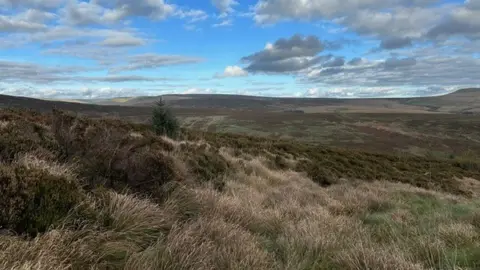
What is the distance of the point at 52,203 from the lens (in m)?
3.90

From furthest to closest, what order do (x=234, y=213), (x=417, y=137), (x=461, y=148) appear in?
(x=417, y=137)
(x=461, y=148)
(x=234, y=213)

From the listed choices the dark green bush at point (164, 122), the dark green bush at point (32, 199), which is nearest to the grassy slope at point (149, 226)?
the dark green bush at point (32, 199)

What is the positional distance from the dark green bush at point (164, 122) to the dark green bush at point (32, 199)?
1641cm

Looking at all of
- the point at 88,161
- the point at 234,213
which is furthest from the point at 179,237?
the point at 88,161

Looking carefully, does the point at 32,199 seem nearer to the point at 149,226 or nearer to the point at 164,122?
the point at 149,226

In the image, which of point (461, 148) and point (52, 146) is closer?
point (52, 146)

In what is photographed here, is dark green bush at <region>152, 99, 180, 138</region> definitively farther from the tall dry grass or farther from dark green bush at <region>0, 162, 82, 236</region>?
dark green bush at <region>0, 162, 82, 236</region>

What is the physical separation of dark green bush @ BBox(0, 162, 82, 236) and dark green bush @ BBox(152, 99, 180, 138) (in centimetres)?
1641

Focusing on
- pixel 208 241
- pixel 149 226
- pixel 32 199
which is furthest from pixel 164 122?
pixel 32 199

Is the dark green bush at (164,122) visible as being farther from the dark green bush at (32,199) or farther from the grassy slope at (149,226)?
the dark green bush at (32,199)

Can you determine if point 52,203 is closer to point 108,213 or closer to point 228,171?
point 108,213

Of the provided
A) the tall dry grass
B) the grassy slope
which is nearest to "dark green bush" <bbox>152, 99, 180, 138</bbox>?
the grassy slope

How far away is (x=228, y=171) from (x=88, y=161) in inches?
254

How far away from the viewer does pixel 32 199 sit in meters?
3.79
